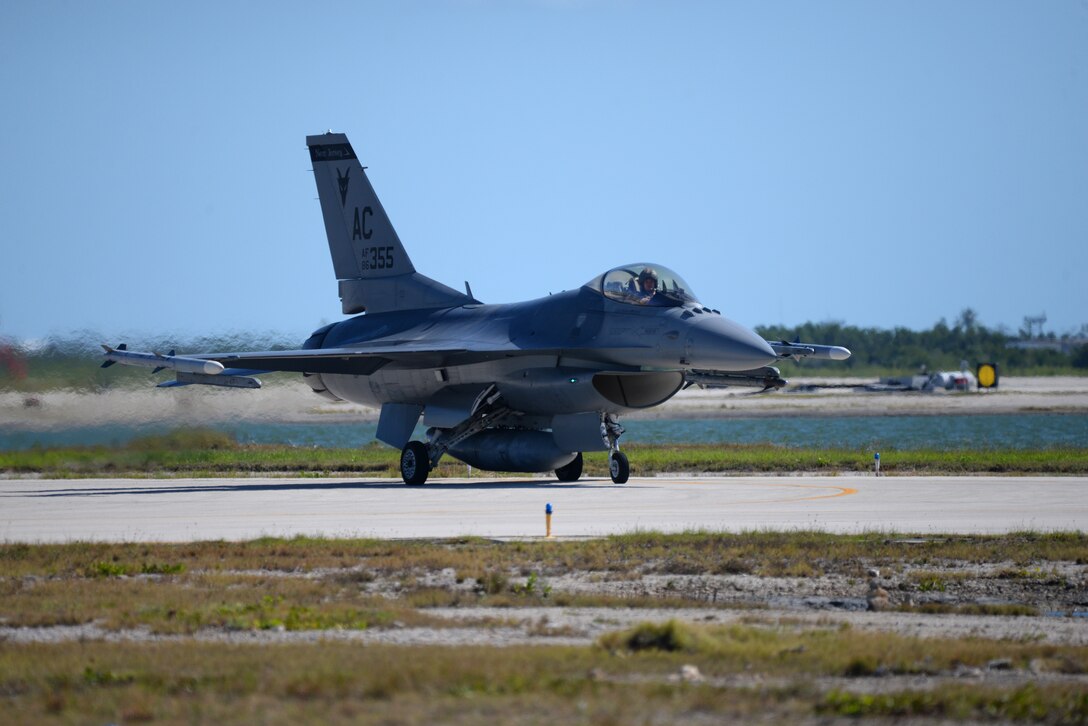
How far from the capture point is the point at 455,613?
11742 millimetres

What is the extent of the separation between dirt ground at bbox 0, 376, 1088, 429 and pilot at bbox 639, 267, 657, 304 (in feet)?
33.1

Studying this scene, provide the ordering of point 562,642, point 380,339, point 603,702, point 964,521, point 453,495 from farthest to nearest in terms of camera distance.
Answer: point 380,339, point 453,495, point 964,521, point 562,642, point 603,702

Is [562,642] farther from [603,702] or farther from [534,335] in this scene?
[534,335]

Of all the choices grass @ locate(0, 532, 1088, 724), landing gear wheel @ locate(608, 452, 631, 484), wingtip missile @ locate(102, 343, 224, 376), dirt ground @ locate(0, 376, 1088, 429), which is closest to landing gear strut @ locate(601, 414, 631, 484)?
landing gear wheel @ locate(608, 452, 631, 484)

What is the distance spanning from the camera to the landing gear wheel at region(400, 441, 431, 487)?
29094mm

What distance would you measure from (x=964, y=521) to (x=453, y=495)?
9331mm

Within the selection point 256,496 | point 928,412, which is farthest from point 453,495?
point 928,412

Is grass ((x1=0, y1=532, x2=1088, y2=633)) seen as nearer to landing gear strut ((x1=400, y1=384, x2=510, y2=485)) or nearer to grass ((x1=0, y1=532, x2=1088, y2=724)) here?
grass ((x1=0, y1=532, x2=1088, y2=724))

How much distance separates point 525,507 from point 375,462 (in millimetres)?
15650

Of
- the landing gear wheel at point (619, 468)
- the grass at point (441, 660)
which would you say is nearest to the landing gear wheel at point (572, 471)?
the landing gear wheel at point (619, 468)

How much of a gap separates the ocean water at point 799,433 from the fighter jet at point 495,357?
9.36 ft

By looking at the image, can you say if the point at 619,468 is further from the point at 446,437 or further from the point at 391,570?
the point at 391,570

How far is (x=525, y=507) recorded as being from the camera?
73.0 ft

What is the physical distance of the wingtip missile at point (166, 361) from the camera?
25.7m
